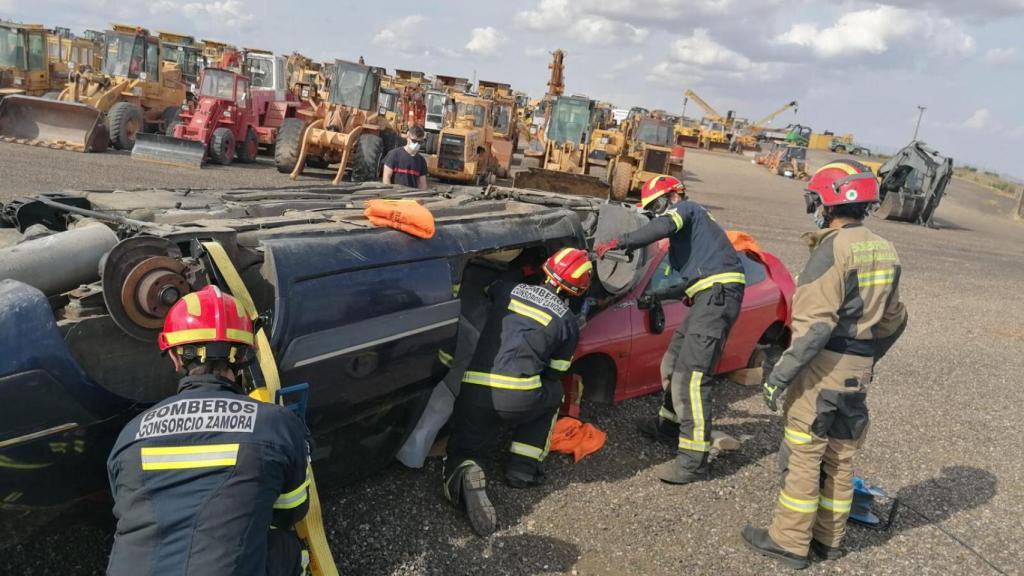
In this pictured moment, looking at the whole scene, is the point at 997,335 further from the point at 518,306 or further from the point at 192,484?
the point at 192,484

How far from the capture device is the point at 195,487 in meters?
1.88

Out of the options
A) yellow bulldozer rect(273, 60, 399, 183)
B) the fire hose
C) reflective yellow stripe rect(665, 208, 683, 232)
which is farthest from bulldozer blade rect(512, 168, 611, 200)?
the fire hose

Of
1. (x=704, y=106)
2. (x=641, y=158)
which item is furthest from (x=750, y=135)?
(x=641, y=158)

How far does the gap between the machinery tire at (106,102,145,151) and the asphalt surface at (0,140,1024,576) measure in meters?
14.4

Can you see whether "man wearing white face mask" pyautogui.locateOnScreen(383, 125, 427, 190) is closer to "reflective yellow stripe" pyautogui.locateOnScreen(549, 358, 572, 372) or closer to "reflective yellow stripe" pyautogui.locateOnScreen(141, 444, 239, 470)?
"reflective yellow stripe" pyautogui.locateOnScreen(549, 358, 572, 372)

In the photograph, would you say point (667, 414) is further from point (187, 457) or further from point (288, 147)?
point (288, 147)

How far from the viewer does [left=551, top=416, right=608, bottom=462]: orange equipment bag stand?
14.1 ft

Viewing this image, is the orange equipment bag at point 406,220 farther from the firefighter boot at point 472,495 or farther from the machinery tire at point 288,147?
the machinery tire at point 288,147

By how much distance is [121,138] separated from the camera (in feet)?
49.9

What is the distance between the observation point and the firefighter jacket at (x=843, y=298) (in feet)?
10.9

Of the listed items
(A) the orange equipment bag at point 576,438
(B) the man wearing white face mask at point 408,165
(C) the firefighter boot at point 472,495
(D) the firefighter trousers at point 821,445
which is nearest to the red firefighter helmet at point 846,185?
(D) the firefighter trousers at point 821,445

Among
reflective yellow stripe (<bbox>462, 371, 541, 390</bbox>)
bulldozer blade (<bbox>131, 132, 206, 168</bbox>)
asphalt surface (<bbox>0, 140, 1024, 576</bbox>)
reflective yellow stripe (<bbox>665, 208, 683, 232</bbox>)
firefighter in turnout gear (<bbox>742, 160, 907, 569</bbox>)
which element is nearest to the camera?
asphalt surface (<bbox>0, 140, 1024, 576</bbox>)

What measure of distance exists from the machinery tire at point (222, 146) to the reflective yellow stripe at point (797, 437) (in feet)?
44.9

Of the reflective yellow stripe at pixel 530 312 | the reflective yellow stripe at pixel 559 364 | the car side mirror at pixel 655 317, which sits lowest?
the reflective yellow stripe at pixel 559 364
